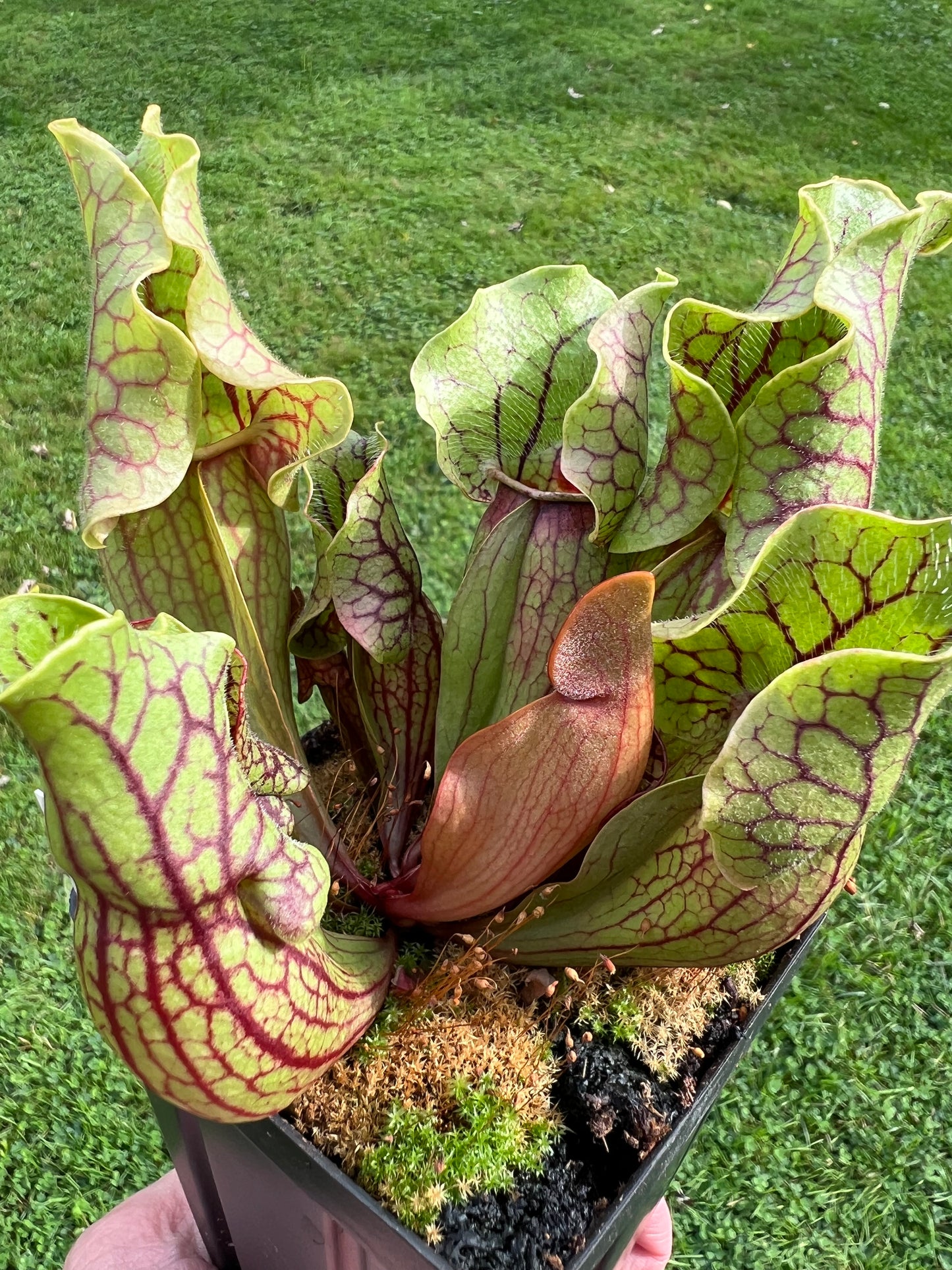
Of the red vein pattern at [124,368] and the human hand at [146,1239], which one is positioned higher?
the red vein pattern at [124,368]

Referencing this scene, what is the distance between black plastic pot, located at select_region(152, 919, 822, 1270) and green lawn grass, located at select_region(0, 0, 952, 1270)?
1.99 ft

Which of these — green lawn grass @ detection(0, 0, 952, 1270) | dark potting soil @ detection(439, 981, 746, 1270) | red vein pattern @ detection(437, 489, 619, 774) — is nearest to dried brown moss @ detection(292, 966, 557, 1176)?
dark potting soil @ detection(439, 981, 746, 1270)

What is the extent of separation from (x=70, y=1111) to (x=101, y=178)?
1.15m

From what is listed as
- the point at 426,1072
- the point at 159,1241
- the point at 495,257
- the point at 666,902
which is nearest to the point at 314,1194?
the point at 426,1072

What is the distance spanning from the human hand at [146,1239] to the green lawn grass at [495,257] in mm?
342

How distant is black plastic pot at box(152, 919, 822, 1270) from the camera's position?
1.71 feet

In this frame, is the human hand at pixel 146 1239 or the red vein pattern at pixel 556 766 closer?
the red vein pattern at pixel 556 766

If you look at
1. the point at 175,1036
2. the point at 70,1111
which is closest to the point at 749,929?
the point at 175,1036

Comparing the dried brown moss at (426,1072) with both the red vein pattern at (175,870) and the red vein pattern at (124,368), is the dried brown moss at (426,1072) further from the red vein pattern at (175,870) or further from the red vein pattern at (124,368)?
the red vein pattern at (124,368)

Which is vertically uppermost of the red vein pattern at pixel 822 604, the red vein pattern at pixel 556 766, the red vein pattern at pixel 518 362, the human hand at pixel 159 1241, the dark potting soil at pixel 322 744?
the red vein pattern at pixel 518 362

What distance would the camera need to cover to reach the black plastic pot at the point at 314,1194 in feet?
A: 1.71

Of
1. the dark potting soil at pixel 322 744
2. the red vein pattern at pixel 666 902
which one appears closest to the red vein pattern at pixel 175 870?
the red vein pattern at pixel 666 902

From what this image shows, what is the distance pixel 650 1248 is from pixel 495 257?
2.34 meters

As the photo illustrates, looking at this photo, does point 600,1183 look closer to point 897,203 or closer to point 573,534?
point 573,534
